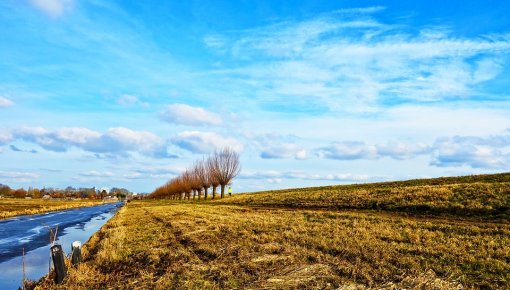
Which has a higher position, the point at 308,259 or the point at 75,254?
the point at 75,254

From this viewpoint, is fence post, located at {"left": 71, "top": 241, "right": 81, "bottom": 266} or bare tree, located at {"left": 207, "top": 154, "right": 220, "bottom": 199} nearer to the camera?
fence post, located at {"left": 71, "top": 241, "right": 81, "bottom": 266}

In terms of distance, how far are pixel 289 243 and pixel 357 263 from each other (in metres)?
4.57

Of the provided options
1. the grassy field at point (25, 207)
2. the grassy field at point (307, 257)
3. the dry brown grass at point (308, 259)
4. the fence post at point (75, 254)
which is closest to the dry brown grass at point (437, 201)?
the grassy field at point (307, 257)

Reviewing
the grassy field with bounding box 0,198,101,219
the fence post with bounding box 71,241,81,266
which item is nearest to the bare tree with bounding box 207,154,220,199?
the grassy field with bounding box 0,198,101,219

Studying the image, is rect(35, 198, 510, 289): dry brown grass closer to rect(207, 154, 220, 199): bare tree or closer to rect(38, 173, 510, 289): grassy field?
rect(38, 173, 510, 289): grassy field

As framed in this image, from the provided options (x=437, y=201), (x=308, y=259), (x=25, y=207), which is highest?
(x=25, y=207)

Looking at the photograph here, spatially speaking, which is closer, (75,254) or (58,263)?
(58,263)

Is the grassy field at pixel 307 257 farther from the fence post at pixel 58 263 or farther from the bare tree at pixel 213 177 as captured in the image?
the bare tree at pixel 213 177

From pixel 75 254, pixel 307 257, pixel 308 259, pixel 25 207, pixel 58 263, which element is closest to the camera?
pixel 58 263

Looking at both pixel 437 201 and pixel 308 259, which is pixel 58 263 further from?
pixel 437 201

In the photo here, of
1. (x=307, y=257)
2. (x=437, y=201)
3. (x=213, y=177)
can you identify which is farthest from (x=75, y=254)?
(x=213, y=177)

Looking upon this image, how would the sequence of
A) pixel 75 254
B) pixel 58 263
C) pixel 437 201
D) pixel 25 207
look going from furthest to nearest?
1. pixel 25 207
2. pixel 437 201
3. pixel 75 254
4. pixel 58 263

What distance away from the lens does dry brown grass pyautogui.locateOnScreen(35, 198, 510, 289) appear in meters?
11.8

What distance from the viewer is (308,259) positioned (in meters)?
14.7
